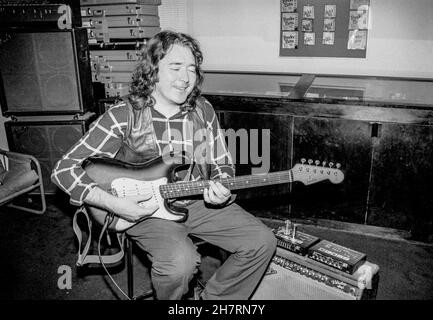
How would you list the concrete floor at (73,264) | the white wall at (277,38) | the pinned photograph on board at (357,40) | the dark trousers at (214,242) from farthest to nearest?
the pinned photograph on board at (357,40) → the white wall at (277,38) → the concrete floor at (73,264) → the dark trousers at (214,242)

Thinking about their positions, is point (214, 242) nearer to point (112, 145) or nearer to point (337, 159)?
point (112, 145)

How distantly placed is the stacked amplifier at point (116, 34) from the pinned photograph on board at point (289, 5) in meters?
1.18

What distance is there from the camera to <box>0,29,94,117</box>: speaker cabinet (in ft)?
10.1

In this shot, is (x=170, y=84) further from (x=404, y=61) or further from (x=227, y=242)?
(x=404, y=61)

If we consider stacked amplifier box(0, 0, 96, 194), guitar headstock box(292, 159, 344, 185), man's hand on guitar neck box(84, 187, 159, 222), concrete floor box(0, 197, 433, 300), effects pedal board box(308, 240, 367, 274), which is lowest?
concrete floor box(0, 197, 433, 300)

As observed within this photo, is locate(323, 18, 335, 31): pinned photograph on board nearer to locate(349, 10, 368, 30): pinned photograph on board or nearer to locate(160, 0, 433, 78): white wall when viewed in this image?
locate(349, 10, 368, 30): pinned photograph on board

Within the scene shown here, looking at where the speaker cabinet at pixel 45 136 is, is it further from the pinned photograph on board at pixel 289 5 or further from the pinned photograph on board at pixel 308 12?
the pinned photograph on board at pixel 308 12

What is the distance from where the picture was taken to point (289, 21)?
344 cm

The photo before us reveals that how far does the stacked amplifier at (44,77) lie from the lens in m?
3.06

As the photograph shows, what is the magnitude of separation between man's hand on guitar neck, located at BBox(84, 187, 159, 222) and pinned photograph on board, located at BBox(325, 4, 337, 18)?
2419 millimetres

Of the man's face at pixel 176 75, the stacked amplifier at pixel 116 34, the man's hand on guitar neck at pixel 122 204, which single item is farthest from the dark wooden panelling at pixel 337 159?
the stacked amplifier at pixel 116 34

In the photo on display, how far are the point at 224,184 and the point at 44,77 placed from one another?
6.77 feet

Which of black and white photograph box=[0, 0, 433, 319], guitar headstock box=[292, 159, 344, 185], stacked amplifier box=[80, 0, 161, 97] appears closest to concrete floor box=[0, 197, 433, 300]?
black and white photograph box=[0, 0, 433, 319]

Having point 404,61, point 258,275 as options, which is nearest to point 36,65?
point 258,275
